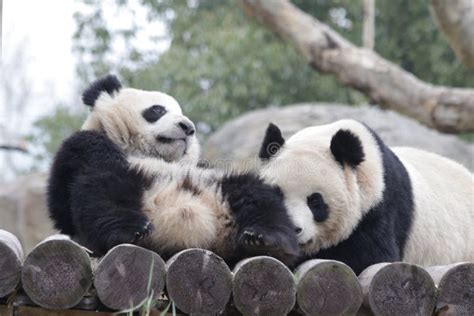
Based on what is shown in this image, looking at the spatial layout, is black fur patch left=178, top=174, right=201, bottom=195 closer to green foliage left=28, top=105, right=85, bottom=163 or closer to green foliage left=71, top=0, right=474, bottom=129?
green foliage left=71, top=0, right=474, bottom=129

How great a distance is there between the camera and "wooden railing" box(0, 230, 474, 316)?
9.80 feet

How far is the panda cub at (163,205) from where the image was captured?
337cm

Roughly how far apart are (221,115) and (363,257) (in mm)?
10304

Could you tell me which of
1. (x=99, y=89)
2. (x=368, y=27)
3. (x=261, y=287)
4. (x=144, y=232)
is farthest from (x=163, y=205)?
(x=368, y=27)

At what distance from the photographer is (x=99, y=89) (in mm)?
4711

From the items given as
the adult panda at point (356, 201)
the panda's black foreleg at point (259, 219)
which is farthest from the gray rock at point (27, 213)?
the panda's black foreleg at point (259, 219)

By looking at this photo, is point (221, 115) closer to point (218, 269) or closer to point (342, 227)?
point (342, 227)

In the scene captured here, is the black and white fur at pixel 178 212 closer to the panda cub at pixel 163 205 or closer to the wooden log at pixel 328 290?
the panda cub at pixel 163 205

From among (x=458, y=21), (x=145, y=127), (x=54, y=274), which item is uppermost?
(x=54, y=274)

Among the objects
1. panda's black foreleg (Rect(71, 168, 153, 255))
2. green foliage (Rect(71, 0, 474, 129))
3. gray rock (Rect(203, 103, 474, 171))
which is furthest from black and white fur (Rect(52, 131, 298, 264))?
green foliage (Rect(71, 0, 474, 129))

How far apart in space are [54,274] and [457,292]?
1540 mm

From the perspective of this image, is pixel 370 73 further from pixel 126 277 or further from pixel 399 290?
pixel 126 277

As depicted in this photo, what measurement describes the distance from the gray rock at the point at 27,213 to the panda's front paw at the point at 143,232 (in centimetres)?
796

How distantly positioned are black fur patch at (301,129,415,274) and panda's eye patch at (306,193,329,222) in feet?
0.60
